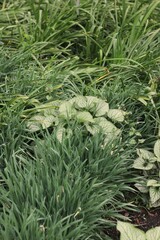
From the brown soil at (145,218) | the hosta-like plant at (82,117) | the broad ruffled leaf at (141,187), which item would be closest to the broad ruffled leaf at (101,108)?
the hosta-like plant at (82,117)

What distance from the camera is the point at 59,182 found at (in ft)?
7.91

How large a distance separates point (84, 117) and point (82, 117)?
12 mm

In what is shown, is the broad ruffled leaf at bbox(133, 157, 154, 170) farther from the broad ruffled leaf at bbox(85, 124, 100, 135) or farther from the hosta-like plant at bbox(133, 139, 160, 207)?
the broad ruffled leaf at bbox(85, 124, 100, 135)

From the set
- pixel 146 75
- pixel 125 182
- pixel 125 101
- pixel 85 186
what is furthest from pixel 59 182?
pixel 146 75

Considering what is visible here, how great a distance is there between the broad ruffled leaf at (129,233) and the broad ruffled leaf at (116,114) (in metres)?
0.82

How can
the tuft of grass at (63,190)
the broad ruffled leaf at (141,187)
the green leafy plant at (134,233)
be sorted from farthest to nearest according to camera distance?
the broad ruffled leaf at (141,187), the green leafy plant at (134,233), the tuft of grass at (63,190)

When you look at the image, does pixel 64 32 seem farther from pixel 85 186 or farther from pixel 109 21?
pixel 85 186

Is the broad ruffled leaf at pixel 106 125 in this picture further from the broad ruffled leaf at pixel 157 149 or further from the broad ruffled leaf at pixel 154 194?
the broad ruffled leaf at pixel 154 194

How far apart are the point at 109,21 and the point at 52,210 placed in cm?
233

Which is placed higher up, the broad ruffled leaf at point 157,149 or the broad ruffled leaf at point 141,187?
the broad ruffled leaf at point 157,149

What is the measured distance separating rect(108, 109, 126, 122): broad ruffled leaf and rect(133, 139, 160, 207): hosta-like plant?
236 mm

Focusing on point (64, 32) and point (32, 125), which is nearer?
point (32, 125)

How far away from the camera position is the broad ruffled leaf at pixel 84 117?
285 centimetres

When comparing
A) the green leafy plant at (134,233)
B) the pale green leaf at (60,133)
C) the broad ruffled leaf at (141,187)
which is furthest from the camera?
the broad ruffled leaf at (141,187)
